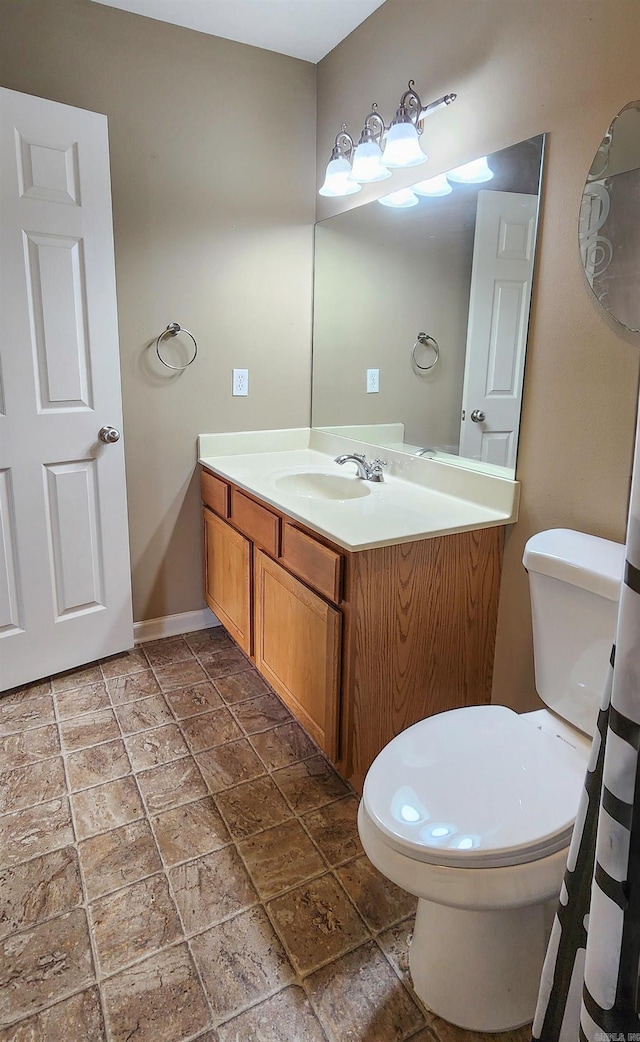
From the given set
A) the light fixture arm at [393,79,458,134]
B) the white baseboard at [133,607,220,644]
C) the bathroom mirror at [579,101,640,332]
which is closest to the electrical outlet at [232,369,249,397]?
the white baseboard at [133,607,220,644]

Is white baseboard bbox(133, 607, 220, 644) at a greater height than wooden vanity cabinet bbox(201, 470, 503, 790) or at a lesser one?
lesser

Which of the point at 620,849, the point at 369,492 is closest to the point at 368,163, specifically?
the point at 369,492

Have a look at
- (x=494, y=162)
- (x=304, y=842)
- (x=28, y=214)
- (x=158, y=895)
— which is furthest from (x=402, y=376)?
(x=158, y=895)

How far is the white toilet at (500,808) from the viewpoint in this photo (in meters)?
1.05

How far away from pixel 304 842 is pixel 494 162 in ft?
6.22

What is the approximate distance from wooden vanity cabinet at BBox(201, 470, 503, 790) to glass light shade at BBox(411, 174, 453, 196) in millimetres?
1060

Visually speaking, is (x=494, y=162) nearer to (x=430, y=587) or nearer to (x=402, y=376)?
(x=402, y=376)

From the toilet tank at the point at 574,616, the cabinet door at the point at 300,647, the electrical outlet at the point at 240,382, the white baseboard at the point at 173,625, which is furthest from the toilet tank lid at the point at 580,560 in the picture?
the white baseboard at the point at 173,625

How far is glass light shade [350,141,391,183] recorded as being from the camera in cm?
197

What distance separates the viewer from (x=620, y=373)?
1.41m

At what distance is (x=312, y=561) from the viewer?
1.69 meters

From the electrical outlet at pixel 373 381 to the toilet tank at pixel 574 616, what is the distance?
43.5 inches

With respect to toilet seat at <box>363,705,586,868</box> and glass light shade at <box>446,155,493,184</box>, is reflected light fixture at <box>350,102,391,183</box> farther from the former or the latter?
toilet seat at <box>363,705,586,868</box>

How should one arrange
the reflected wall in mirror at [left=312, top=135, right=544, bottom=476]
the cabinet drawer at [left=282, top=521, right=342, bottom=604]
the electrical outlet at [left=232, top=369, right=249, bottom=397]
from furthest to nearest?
the electrical outlet at [left=232, top=369, right=249, bottom=397] → the reflected wall in mirror at [left=312, top=135, right=544, bottom=476] → the cabinet drawer at [left=282, top=521, right=342, bottom=604]
